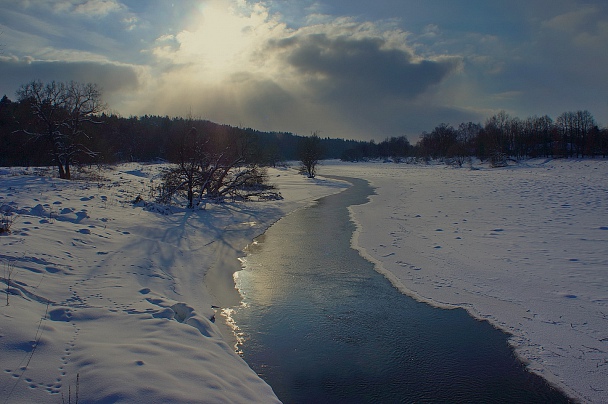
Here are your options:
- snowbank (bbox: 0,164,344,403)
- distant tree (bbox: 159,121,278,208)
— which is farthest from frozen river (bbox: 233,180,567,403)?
distant tree (bbox: 159,121,278,208)

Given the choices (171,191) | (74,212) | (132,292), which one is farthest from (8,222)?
(171,191)

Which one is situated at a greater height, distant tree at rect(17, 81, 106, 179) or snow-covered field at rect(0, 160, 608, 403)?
distant tree at rect(17, 81, 106, 179)

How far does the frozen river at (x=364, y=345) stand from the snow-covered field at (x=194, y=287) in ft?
1.46

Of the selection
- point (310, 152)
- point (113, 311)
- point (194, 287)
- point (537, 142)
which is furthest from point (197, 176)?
point (537, 142)

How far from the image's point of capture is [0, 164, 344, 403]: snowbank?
394 cm

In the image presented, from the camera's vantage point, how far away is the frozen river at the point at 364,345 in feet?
16.6

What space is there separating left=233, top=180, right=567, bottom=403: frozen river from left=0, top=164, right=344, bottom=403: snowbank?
0.70 metres

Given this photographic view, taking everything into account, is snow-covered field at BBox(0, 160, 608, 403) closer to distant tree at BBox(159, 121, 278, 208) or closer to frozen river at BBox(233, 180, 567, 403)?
frozen river at BBox(233, 180, 567, 403)

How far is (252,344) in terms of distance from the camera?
6387 millimetres

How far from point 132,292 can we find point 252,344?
2.69m

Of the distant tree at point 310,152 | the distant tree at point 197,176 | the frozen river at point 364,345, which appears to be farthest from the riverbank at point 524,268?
the distant tree at point 310,152

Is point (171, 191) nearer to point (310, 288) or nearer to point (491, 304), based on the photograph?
point (310, 288)

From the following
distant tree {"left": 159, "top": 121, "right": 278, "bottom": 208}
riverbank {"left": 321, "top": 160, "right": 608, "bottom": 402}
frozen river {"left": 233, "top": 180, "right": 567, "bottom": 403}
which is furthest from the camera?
distant tree {"left": 159, "top": 121, "right": 278, "bottom": 208}

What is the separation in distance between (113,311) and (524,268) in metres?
9.07
